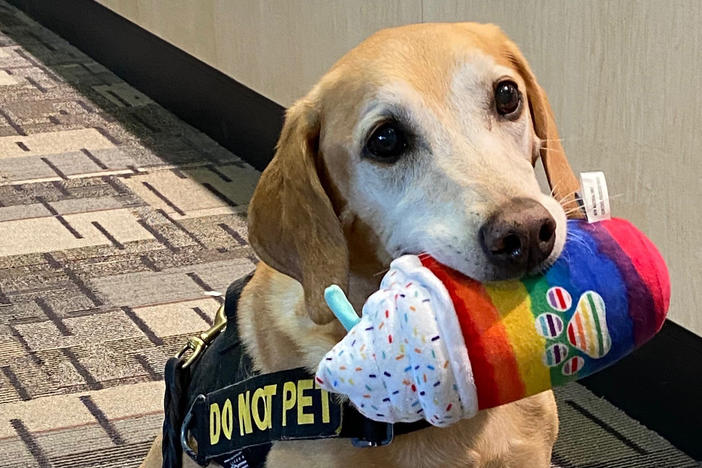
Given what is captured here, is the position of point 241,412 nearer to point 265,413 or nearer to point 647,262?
point 265,413

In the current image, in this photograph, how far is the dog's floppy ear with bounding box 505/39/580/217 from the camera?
5.31 feet

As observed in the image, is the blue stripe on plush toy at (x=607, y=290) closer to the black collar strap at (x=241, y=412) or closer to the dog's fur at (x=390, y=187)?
the dog's fur at (x=390, y=187)

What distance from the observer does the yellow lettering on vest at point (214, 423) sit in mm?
1581

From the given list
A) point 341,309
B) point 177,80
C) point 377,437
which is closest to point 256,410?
point 377,437

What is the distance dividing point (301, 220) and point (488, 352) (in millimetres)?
448

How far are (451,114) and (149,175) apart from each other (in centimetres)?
271

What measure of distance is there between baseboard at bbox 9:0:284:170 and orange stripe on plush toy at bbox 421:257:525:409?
8.37 ft

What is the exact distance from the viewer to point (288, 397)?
4.96ft

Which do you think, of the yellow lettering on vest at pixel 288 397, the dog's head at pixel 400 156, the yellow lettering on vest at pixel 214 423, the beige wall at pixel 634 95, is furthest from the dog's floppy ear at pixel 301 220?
the beige wall at pixel 634 95

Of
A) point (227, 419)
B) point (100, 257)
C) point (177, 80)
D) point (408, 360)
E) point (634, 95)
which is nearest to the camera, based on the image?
point (408, 360)

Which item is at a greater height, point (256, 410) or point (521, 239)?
point (521, 239)

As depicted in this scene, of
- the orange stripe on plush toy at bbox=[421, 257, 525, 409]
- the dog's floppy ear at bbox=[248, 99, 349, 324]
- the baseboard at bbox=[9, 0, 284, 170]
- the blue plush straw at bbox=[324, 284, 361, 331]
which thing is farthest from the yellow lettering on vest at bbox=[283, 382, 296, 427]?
the baseboard at bbox=[9, 0, 284, 170]

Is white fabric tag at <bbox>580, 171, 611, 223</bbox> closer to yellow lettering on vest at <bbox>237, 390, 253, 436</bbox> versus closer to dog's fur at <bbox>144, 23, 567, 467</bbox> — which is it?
dog's fur at <bbox>144, 23, 567, 467</bbox>

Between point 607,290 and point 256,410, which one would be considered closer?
point 607,290
